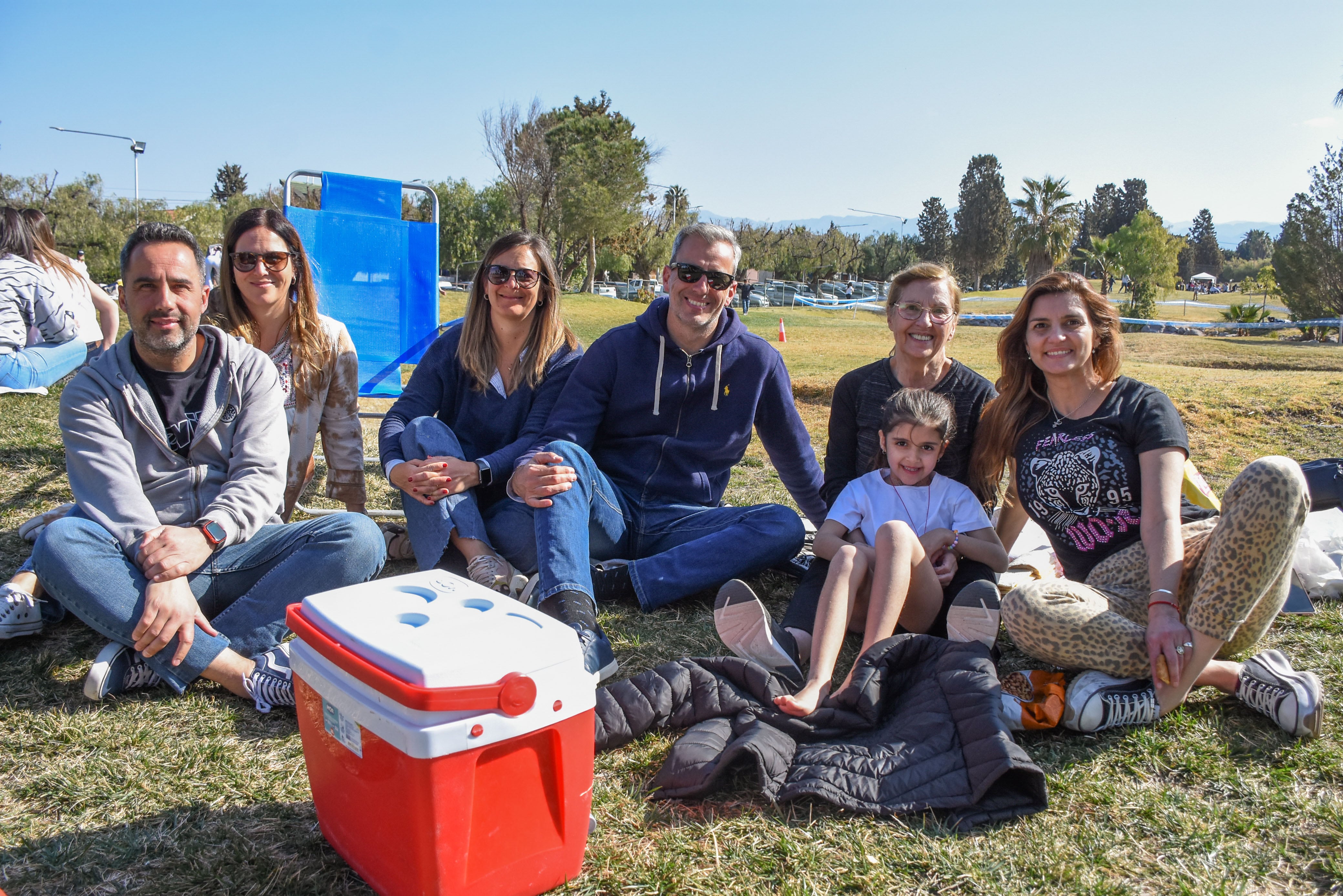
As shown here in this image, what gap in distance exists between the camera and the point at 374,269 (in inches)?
213

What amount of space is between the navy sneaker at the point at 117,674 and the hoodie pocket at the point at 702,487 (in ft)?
6.39

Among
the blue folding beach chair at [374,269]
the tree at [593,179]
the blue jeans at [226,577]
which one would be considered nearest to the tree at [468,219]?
the tree at [593,179]

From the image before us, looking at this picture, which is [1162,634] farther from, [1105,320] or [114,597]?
[114,597]

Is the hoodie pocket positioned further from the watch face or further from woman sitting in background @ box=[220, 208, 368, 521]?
the watch face

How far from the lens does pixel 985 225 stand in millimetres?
67312

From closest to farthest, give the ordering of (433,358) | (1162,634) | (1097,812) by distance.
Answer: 1. (1097,812)
2. (1162,634)
3. (433,358)

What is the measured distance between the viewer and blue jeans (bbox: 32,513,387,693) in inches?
91.7

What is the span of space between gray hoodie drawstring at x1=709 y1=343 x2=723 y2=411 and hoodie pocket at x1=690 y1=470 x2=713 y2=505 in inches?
10.8

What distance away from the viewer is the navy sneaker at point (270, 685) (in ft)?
7.64

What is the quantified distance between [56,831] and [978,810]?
79.3 inches

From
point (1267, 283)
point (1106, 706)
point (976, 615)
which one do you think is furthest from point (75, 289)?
point (1267, 283)

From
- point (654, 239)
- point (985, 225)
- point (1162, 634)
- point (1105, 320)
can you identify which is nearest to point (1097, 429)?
point (1105, 320)

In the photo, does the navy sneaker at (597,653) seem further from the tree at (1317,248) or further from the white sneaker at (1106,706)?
the tree at (1317,248)

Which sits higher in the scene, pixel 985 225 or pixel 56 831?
pixel 985 225
